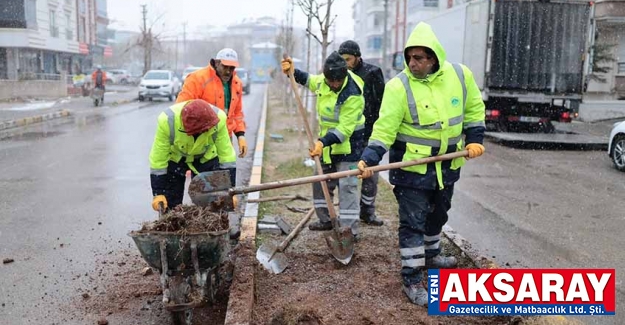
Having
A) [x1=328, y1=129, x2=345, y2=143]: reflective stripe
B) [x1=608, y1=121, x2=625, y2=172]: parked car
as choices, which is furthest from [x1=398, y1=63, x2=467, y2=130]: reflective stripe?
[x1=608, y1=121, x2=625, y2=172]: parked car

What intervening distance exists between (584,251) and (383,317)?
2.60m

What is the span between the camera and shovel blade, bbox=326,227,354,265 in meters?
4.91

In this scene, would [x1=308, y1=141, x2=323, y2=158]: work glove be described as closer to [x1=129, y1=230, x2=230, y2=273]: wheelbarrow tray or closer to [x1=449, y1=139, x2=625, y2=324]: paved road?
[x1=129, y1=230, x2=230, y2=273]: wheelbarrow tray

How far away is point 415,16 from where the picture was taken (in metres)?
45.8

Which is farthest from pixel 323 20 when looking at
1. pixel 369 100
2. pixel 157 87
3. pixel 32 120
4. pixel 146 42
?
pixel 146 42

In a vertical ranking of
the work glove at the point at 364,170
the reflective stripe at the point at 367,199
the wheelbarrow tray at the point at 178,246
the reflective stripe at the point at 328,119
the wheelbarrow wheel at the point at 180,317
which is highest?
the reflective stripe at the point at 328,119

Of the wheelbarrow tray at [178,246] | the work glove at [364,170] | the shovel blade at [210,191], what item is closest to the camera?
the wheelbarrow tray at [178,246]

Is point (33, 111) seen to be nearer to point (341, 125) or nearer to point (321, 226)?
point (321, 226)

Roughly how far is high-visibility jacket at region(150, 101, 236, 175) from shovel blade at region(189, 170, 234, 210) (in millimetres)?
316

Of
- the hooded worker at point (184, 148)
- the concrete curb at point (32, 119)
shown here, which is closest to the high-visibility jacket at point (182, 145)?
the hooded worker at point (184, 148)

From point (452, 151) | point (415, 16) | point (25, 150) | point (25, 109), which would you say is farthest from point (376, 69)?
point (415, 16)

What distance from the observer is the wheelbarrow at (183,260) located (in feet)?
11.9

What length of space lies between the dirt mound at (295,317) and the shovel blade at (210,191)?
95 centimetres

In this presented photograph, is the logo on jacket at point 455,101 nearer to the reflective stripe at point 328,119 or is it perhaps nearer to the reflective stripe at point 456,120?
the reflective stripe at point 456,120
